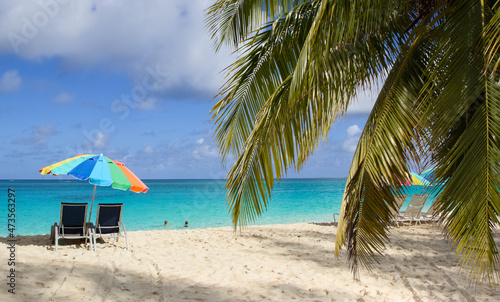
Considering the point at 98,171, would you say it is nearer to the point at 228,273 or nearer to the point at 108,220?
the point at 108,220

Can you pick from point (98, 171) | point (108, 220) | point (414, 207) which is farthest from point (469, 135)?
point (414, 207)

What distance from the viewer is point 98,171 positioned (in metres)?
6.77

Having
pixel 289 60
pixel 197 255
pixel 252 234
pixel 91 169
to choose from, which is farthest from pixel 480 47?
pixel 252 234

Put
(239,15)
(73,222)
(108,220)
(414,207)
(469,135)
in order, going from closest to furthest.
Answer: (469,135) < (239,15) < (73,222) < (108,220) < (414,207)

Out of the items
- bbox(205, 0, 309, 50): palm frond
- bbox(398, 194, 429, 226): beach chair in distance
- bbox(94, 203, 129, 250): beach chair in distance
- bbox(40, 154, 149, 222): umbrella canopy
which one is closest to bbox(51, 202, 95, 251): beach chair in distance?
bbox(94, 203, 129, 250): beach chair in distance

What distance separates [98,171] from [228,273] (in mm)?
3038

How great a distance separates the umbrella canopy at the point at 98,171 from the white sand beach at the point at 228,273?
3.72ft

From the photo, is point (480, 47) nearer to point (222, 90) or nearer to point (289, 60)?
point (289, 60)

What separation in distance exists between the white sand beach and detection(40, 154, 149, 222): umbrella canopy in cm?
113

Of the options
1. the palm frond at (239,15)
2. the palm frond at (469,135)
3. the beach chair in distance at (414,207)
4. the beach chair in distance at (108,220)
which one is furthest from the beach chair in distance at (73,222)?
the beach chair in distance at (414,207)

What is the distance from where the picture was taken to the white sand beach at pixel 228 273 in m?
4.47

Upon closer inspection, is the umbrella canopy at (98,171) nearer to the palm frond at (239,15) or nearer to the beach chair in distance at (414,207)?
the palm frond at (239,15)

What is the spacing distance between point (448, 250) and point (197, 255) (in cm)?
452

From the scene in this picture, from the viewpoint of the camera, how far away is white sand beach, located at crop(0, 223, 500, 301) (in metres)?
4.47
